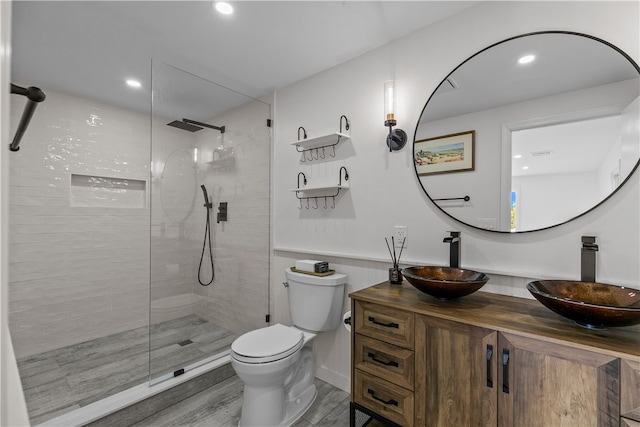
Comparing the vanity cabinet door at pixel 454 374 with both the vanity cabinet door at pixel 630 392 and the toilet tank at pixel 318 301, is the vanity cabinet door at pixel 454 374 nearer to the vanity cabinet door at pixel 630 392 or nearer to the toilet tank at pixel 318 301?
the vanity cabinet door at pixel 630 392

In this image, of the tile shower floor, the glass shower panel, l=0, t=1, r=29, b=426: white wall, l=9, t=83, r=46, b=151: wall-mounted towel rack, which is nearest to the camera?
l=0, t=1, r=29, b=426: white wall

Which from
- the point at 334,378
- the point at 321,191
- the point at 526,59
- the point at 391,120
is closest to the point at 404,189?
the point at 391,120

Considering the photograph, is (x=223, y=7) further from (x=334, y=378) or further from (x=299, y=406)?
(x=334, y=378)

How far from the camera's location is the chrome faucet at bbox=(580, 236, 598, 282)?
1.33m

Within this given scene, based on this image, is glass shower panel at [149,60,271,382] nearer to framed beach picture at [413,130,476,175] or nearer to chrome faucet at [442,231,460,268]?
framed beach picture at [413,130,476,175]

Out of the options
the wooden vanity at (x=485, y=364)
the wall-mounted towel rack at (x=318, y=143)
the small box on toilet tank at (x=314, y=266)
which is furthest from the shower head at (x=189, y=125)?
the wooden vanity at (x=485, y=364)

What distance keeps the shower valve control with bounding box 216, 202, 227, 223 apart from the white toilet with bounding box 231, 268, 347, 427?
811mm

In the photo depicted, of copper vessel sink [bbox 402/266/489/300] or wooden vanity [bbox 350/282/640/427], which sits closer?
Answer: wooden vanity [bbox 350/282/640/427]

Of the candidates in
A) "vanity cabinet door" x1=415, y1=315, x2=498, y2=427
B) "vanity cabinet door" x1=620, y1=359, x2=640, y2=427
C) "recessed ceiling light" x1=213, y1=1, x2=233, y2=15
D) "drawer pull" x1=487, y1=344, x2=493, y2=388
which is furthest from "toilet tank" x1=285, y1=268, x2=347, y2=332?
"recessed ceiling light" x1=213, y1=1, x2=233, y2=15

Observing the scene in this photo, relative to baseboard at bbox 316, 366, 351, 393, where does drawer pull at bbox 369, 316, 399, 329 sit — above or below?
above

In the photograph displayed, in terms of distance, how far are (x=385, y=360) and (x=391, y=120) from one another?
137 centimetres

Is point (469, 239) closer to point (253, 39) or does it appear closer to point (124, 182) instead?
point (253, 39)

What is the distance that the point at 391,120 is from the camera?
72.7 inches

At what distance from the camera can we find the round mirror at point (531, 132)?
133 centimetres
